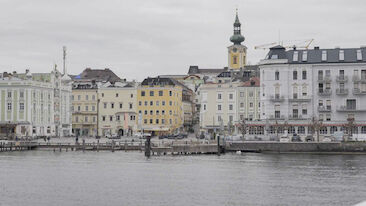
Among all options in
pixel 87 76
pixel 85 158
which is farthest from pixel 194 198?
pixel 87 76

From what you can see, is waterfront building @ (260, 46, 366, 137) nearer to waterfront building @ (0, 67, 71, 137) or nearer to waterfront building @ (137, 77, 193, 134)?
waterfront building @ (137, 77, 193, 134)

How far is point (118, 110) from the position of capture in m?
146

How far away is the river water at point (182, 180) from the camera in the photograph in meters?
48.7

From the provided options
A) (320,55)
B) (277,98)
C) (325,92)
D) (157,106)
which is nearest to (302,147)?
(277,98)

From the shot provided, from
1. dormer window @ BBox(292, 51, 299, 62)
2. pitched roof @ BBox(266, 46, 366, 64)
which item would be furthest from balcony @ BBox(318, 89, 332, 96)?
dormer window @ BBox(292, 51, 299, 62)

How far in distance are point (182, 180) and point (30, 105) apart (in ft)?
248

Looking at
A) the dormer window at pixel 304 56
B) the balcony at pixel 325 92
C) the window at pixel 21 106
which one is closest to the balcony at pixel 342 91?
the balcony at pixel 325 92

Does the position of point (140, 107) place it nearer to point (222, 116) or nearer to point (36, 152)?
point (222, 116)

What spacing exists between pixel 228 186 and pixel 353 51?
203 ft

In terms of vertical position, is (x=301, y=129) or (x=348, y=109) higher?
(x=348, y=109)

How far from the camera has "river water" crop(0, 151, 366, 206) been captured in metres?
48.7

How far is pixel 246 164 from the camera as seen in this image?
76688 millimetres

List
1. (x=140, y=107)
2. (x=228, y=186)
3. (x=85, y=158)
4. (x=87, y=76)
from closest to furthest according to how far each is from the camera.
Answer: (x=228, y=186) → (x=85, y=158) → (x=140, y=107) → (x=87, y=76)

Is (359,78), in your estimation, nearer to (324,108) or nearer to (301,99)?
(324,108)
